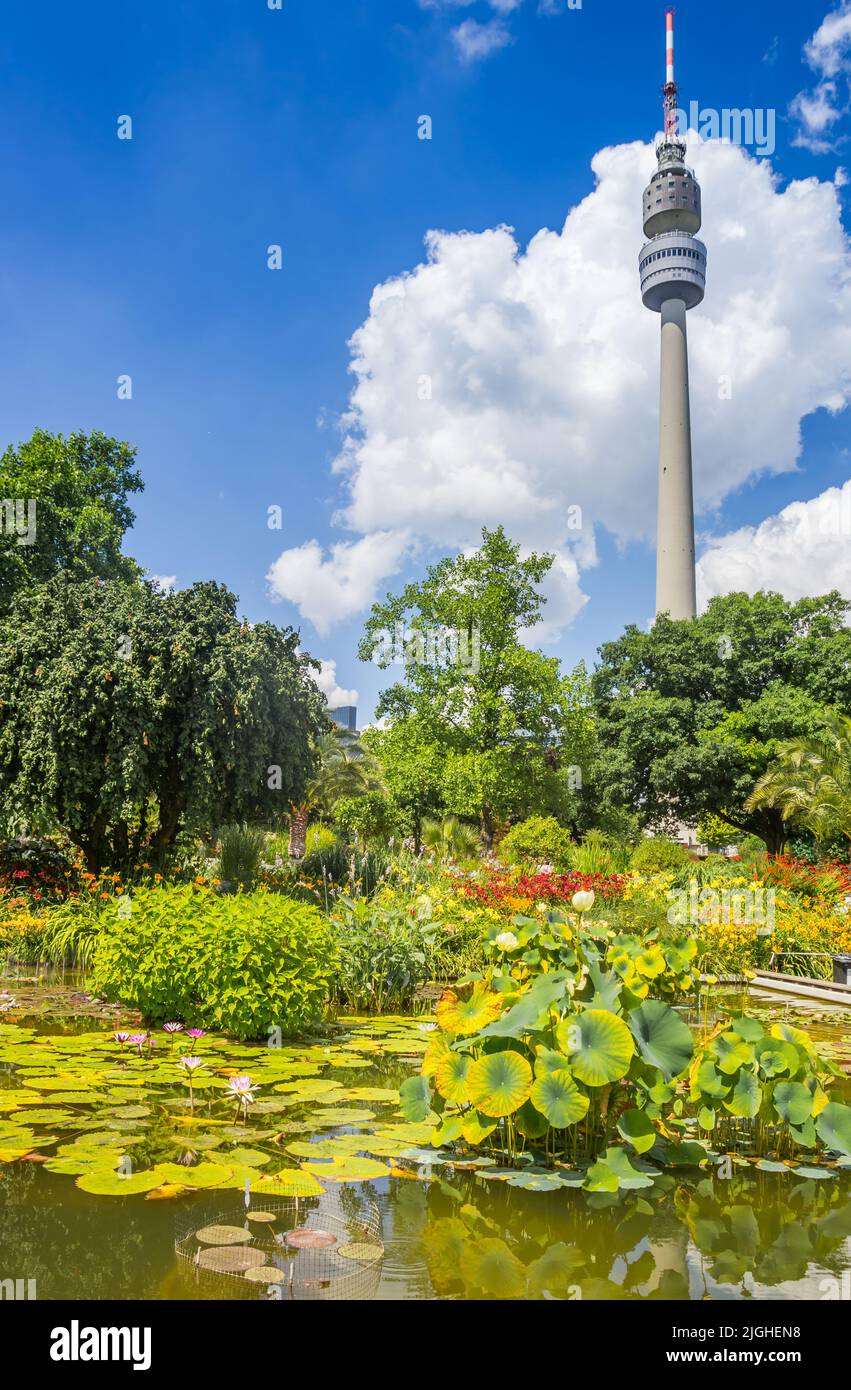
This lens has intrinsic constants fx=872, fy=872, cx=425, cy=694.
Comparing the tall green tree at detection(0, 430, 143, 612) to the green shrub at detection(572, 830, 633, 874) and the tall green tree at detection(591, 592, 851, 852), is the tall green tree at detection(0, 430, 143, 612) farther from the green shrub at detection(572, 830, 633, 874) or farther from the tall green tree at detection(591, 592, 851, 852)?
the tall green tree at detection(591, 592, 851, 852)

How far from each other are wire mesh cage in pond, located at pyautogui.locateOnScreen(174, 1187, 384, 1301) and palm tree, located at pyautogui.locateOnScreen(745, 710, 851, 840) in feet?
51.7

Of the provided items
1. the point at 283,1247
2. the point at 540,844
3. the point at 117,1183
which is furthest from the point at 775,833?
the point at 283,1247

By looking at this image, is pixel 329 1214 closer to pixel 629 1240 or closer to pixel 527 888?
pixel 629 1240

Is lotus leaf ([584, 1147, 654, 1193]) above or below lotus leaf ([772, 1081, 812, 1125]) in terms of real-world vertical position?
below

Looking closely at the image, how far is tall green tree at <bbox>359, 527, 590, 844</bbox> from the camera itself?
21844 millimetres

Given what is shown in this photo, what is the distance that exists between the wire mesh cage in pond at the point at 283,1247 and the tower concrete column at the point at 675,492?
5621 cm

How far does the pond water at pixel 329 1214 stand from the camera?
9.70 feet

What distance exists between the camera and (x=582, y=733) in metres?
23.5

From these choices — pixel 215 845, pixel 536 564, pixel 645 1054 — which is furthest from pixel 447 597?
pixel 645 1054

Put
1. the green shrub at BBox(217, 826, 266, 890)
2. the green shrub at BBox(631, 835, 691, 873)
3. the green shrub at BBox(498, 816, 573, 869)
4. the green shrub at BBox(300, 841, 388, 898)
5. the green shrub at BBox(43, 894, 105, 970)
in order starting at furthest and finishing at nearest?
the green shrub at BBox(631, 835, 691, 873), the green shrub at BBox(498, 816, 573, 869), the green shrub at BBox(217, 826, 266, 890), the green shrub at BBox(300, 841, 388, 898), the green shrub at BBox(43, 894, 105, 970)

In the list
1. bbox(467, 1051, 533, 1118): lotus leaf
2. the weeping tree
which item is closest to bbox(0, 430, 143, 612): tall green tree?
the weeping tree

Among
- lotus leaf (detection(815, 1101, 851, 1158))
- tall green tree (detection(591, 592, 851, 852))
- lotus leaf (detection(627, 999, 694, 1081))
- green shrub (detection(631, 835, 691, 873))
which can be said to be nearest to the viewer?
lotus leaf (detection(627, 999, 694, 1081))

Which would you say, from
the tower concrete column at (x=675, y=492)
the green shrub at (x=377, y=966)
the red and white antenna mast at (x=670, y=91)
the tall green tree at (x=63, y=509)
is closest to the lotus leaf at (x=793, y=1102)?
the green shrub at (x=377, y=966)

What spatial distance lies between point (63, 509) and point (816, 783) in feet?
60.5
